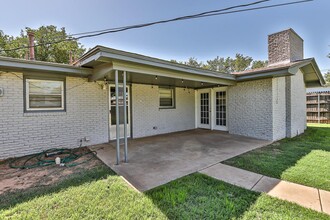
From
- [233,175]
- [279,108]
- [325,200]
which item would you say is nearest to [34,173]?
[233,175]

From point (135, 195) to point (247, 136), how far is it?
624 cm

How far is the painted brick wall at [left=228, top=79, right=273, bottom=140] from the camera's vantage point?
264 inches

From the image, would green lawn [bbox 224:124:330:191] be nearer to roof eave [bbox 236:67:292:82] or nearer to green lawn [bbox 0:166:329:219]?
green lawn [bbox 0:166:329:219]

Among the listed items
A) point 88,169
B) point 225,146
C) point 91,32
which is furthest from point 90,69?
point 225,146

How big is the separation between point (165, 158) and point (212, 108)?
550 cm

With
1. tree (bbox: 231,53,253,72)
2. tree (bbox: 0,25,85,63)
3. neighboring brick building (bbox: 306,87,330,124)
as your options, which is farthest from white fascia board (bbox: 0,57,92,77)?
tree (bbox: 231,53,253,72)

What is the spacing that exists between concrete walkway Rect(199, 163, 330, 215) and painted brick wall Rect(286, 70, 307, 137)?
5.30 meters

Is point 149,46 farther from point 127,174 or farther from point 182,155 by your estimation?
point 127,174

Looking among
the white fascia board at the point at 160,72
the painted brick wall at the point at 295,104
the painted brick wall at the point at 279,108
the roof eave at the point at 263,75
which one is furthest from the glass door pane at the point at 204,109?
the painted brick wall at the point at 295,104

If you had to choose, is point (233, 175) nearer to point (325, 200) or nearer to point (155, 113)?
point (325, 200)

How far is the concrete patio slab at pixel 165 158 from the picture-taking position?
3466 mm

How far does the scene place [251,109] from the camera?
285 inches

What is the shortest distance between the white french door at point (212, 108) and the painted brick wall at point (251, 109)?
1.96 feet

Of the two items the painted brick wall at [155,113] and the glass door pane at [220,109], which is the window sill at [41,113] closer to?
the painted brick wall at [155,113]
